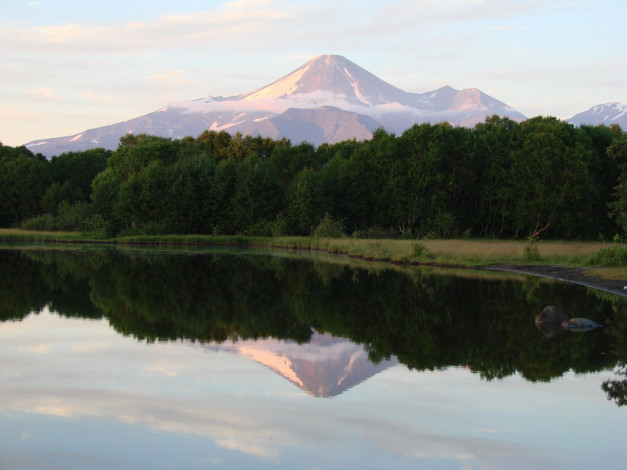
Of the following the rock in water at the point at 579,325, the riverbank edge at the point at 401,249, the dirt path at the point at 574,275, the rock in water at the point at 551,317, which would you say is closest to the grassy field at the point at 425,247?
the riverbank edge at the point at 401,249

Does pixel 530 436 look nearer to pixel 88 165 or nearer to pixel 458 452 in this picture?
pixel 458 452

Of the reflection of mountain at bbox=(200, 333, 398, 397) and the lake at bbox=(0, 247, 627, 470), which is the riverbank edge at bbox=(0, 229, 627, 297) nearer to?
the lake at bbox=(0, 247, 627, 470)

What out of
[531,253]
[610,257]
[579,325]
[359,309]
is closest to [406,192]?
[531,253]

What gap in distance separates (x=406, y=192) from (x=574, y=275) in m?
40.4

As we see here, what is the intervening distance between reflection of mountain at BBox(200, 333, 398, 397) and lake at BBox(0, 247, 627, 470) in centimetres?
5

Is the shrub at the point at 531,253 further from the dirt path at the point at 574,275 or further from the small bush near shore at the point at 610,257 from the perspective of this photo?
the small bush near shore at the point at 610,257

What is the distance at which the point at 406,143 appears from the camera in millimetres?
76688

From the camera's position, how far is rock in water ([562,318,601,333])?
19673 mm

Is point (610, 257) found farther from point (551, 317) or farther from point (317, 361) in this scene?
point (317, 361)

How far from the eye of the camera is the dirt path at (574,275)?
29.1 meters

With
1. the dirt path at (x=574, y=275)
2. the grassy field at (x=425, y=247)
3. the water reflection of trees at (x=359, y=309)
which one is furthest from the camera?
the grassy field at (x=425, y=247)

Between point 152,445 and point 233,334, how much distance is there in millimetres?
9317

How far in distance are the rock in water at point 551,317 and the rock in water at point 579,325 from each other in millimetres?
187

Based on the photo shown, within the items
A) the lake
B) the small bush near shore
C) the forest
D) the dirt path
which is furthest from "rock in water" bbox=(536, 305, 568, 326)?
the forest
